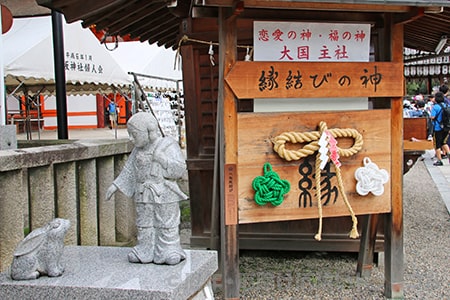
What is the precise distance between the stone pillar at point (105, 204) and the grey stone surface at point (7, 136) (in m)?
1.04

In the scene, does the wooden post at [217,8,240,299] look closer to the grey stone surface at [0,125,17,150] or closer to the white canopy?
the grey stone surface at [0,125,17,150]

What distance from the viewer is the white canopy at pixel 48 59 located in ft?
28.9

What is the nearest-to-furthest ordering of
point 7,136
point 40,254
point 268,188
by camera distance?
point 40,254, point 268,188, point 7,136

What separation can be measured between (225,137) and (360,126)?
119 centimetres

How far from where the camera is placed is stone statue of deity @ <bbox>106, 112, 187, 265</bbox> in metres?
3.17

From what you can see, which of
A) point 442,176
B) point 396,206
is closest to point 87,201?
point 396,206

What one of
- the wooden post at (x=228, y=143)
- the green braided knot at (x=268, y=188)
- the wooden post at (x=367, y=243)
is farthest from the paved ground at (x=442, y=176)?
the wooden post at (x=228, y=143)

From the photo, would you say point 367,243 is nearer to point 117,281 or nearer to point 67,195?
point 117,281

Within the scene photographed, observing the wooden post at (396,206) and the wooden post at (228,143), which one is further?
the wooden post at (396,206)

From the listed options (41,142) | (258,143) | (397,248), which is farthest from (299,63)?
(41,142)

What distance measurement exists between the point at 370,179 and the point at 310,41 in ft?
4.22

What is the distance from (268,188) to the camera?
3.75m

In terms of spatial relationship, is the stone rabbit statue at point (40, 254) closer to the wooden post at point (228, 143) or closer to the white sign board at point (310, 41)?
the wooden post at point (228, 143)

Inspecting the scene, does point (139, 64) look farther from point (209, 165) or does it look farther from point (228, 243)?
point (228, 243)
